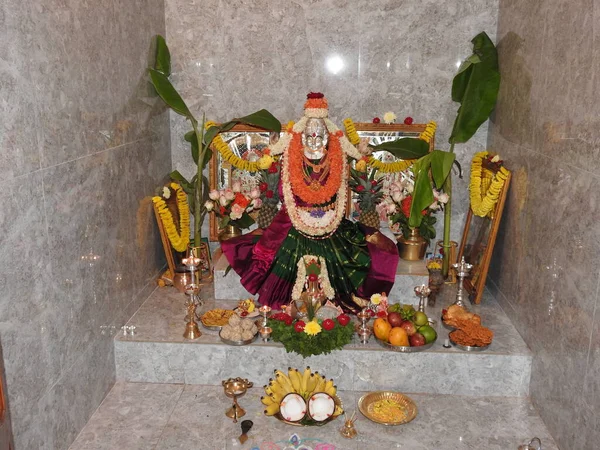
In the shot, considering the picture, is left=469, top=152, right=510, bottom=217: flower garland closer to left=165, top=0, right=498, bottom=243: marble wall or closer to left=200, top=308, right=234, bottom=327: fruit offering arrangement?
left=165, top=0, right=498, bottom=243: marble wall

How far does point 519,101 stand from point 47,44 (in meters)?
3.82

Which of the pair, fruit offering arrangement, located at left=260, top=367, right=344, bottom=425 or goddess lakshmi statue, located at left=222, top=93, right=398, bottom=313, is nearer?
fruit offering arrangement, located at left=260, top=367, right=344, bottom=425

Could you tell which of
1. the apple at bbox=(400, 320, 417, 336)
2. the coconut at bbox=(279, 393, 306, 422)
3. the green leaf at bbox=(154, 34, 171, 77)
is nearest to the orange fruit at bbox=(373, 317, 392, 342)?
the apple at bbox=(400, 320, 417, 336)

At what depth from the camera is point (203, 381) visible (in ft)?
16.0

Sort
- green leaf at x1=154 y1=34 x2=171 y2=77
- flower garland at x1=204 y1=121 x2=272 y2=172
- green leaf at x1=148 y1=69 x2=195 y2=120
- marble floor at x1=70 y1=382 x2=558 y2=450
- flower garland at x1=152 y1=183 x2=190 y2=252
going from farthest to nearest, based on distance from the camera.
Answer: flower garland at x1=204 y1=121 x2=272 y2=172, green leaf at x1=154 y1=34 x2=171 y2=77, flower garland at x1=152 y1=183 x2=190 y2=252, green leaf at x1=148 y1=69 x2=195 y2=120, marble floor at x1=70 y1=382 x2=558 y2=450

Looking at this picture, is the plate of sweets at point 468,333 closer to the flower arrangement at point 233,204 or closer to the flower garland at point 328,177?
the flower garland at point 328,177

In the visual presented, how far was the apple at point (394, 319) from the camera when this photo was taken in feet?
15.8

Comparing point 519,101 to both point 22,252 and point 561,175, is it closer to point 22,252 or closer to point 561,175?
point 561,175

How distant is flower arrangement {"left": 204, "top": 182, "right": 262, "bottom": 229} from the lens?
593 centimetres

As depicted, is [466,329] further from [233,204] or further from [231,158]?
[231,158]

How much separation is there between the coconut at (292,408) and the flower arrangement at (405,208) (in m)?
2.42

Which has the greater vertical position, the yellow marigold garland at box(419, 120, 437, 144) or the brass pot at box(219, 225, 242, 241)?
the yellow marigold garland at box(419, 120, 437, 144)

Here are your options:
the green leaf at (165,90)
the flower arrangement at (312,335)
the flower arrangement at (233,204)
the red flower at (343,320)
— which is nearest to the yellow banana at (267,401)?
the flower arrangement at (312,335)

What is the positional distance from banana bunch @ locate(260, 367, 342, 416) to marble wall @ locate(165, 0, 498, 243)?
10.5 feet
